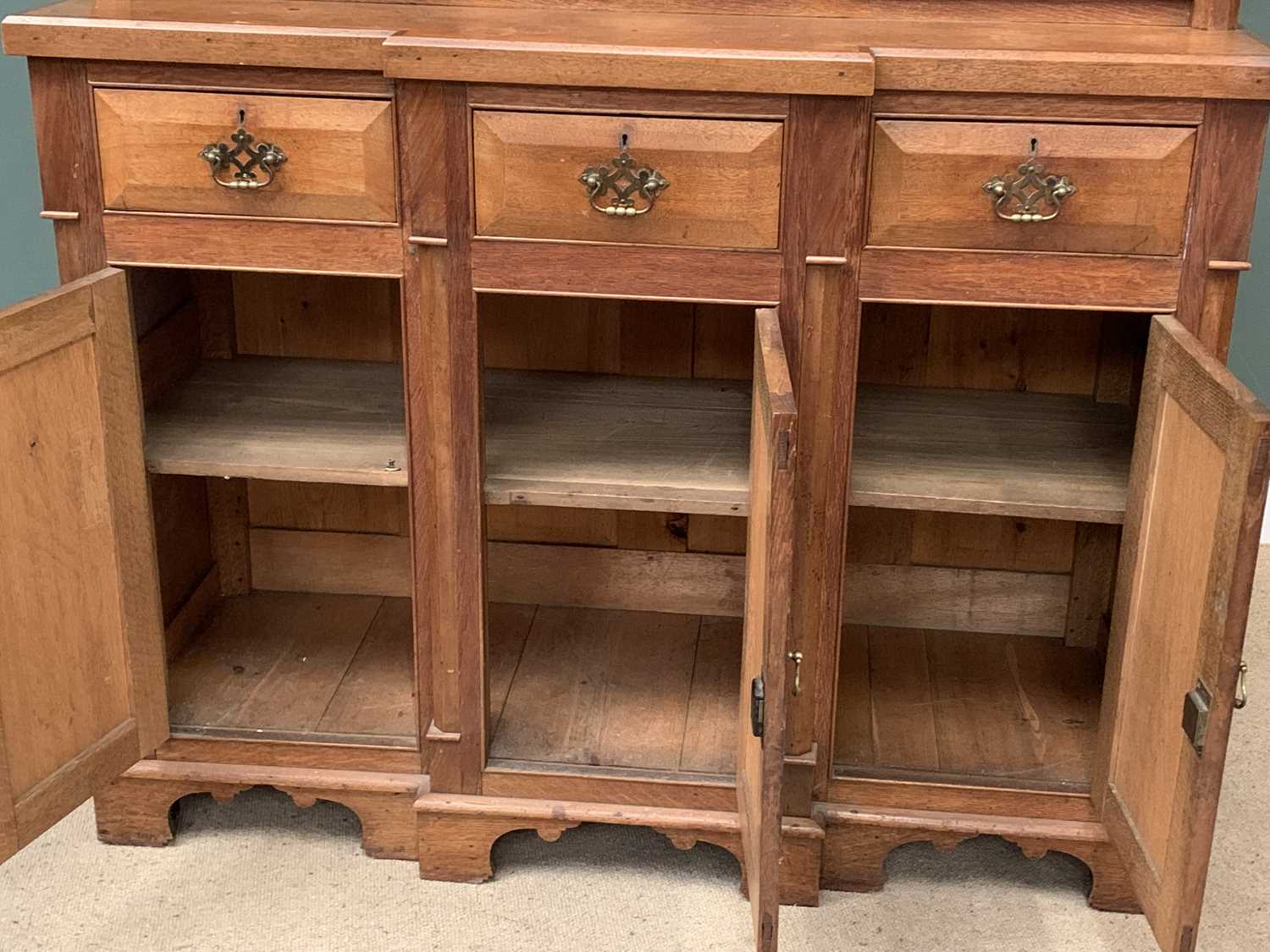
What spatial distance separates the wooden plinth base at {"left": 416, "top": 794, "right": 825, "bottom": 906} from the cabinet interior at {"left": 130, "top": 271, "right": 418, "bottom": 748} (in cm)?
13

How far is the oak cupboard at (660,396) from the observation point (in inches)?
76.5

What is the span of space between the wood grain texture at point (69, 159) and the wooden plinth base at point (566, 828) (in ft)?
2.91

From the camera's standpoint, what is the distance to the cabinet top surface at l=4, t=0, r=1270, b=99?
1928 millimetres

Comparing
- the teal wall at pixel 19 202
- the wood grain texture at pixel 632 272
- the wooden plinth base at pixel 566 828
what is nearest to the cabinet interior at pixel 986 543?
the wooden plinth base at pixel 566 828

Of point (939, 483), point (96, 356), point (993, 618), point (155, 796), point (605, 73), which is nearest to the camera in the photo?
point (605, 73)

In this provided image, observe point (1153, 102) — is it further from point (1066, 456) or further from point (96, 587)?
point (96, 587)

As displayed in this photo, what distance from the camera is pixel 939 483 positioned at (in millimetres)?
2230

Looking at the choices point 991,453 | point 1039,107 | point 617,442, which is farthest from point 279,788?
point 1039,107

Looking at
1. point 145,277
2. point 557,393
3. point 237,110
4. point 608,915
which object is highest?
point 237,110

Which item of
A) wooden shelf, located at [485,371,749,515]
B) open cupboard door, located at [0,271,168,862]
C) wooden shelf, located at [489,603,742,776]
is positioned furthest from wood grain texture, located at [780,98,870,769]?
open cupboard door, located at [0,271,168,862]

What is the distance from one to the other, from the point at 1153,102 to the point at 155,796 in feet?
5.45

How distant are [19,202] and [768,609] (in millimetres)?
1890

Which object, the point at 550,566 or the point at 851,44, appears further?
the point at 550,566

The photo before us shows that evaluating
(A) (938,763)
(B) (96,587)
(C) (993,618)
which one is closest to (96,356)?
(B) (96,587)
